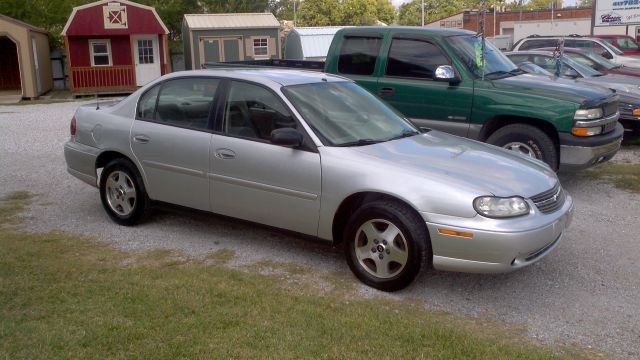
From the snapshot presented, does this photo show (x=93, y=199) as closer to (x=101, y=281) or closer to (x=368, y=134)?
(x=101, y=281)

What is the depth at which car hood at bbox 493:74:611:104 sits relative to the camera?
7402mm

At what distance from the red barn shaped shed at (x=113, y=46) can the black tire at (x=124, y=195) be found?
61.9 feet

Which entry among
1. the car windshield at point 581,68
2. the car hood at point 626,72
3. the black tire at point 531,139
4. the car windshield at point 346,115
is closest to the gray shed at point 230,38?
the car hood at point 626,72

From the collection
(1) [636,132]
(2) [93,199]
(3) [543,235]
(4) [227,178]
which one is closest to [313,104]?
(4) [227,178]

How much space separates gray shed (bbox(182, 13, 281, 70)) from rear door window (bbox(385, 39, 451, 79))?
1866 cm

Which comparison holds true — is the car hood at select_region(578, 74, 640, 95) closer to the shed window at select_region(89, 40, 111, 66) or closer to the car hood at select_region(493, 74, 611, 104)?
the car hood at select_region(493, 74, 611, 104)

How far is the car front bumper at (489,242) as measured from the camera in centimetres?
432

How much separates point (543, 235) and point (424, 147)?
1219mm

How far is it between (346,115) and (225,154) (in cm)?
109

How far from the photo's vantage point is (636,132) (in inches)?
432

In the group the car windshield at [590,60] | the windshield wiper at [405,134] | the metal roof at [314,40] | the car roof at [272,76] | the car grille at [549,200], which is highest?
the metal roof at [314,40]

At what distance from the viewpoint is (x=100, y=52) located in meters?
24.9

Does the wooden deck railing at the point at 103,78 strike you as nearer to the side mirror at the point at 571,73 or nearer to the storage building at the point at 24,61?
the storage building at the point at 24,61

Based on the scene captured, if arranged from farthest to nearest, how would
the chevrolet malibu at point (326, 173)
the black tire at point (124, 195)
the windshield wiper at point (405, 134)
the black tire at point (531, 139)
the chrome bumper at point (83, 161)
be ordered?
the black tire at point (531, 139)
the chrome bumper at point (83, 161)
the black tire at point (124, 195)
the windshield wiper at point (405, 134)
the chevrolet malibu at point (326, 173)
